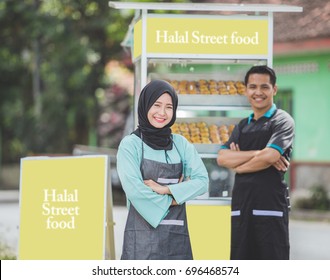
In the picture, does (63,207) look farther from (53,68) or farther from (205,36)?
(53,68)

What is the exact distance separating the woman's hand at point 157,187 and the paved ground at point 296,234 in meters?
4.91

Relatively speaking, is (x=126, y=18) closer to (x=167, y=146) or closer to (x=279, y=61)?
(x=279, y=61)

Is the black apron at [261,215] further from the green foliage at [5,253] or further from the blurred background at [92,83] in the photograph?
the blurred background at [92,83]

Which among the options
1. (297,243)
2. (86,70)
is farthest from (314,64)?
(297,243)

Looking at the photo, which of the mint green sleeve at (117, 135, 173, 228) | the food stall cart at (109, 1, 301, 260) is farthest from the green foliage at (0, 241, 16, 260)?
the mint green sleeve at (117, 135, 173, 228)

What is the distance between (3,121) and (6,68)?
1714mm

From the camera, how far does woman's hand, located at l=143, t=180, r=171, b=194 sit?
6.18 m

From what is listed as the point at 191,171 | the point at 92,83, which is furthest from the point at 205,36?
the point at 92,83

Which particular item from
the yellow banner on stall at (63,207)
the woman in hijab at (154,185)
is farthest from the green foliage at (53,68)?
the woman in hijab at (154,185)

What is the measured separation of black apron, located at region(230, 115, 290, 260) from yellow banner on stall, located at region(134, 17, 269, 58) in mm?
1391

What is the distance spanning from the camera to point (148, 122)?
20.3ft

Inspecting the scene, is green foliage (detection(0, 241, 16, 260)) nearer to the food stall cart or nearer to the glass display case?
→ the glass display case

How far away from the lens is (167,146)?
20.6 ft

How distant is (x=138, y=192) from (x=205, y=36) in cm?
309
